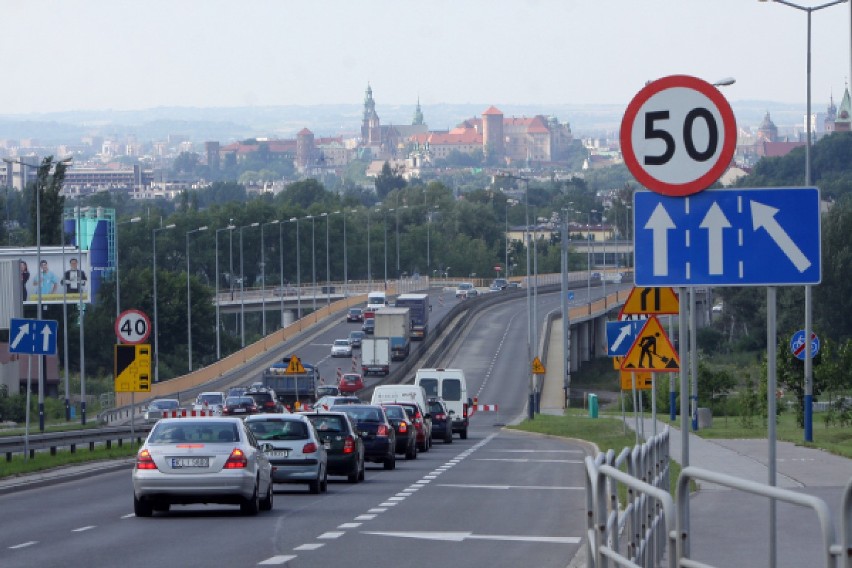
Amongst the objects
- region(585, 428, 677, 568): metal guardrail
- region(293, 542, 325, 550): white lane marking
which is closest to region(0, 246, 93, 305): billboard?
region(293, 542, 325, 550): white lane marking

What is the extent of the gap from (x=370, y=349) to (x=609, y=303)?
42.1m

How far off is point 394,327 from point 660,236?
297 ft

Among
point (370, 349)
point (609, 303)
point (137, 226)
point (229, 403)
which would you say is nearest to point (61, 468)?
point (229, 403)

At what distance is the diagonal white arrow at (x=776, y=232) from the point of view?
9477mm

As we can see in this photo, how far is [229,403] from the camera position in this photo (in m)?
59.8

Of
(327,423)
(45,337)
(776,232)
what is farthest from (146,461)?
(776,232)

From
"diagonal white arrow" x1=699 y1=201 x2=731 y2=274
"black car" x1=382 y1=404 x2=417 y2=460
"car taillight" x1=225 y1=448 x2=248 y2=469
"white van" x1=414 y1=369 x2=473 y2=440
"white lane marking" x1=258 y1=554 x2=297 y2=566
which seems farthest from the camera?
"white van" x1=414 y1=369 x2=473 y2=440

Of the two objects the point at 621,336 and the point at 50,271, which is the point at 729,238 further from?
the point at 50,271

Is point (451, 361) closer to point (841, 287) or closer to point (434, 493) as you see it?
point (841, 287)

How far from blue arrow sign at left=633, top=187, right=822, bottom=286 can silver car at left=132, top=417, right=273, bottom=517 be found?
13.1 meters

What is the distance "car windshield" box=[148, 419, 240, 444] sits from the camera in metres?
22.7

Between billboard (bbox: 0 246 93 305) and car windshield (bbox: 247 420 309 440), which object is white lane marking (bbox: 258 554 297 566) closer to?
car windshield (bbox: 247 420 309 440)

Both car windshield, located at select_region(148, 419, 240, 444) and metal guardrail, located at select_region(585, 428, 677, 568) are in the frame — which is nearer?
metal guardrail, located at select_region(585, 428, 677, 568)

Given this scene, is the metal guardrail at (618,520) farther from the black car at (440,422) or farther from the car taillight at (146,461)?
the black car at (440,422)
